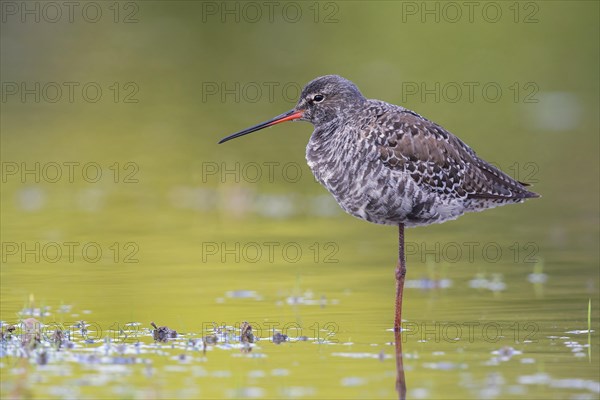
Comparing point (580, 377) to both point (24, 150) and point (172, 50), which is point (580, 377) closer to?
point (24, 150)

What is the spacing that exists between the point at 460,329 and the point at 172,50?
835 inches

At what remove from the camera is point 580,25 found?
2817cm

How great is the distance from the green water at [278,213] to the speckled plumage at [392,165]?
102 centimetres

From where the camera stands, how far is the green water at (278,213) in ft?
29.1

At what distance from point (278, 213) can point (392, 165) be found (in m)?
5.93

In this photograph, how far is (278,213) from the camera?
16.1 metres

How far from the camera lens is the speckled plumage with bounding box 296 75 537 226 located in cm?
1034

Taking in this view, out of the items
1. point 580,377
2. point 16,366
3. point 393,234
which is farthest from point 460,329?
point 393,234

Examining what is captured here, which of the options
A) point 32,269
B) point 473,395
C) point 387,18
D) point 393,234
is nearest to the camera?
point 473,395
